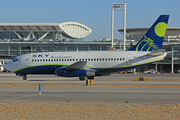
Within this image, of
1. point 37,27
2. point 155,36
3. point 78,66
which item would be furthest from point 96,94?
point 37,27

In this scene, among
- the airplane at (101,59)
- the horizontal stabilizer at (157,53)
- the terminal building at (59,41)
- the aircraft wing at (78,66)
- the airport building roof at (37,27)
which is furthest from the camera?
the airport building roof at (37,27)

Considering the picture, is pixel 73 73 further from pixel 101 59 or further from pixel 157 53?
pixel 157 53

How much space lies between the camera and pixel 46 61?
37000 millimetres

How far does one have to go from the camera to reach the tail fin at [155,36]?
34.4 metres

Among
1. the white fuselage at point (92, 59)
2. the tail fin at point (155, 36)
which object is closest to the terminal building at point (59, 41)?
the white fuselage at point (92, 59)

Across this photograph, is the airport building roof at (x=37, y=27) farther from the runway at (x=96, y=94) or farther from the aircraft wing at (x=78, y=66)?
the runway at (x=96, y=94)

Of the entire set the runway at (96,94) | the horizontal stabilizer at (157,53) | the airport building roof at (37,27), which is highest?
the airport building roof at (37,27)

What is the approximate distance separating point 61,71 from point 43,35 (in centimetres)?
7364

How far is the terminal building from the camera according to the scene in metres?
89.6

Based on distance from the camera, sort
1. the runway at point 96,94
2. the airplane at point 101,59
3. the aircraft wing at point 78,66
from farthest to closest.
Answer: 1. the airplane at point 101,59
2. the aircraft wing at point 78,66
3. the runway at point 96,94

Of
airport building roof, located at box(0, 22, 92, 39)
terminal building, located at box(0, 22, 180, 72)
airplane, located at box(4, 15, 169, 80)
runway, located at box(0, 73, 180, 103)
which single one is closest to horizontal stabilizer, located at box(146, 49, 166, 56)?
airplane, located at box(4, 15, 169, 80)

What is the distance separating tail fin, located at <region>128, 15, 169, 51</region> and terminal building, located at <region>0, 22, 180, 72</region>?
150 ft

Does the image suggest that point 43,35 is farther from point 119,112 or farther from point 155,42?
point 119,112

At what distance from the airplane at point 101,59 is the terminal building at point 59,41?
146 ft
